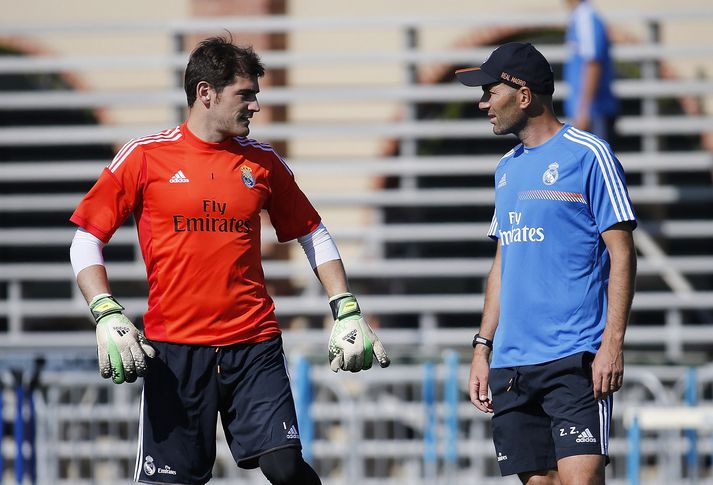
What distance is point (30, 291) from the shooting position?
570 inches

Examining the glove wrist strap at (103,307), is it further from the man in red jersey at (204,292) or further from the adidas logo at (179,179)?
the adidas logo at (179,179)

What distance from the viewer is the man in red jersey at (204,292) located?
5.65 metres

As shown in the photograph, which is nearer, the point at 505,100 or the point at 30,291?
the point at 505,100

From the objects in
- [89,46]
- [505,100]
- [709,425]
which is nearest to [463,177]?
[89,46]

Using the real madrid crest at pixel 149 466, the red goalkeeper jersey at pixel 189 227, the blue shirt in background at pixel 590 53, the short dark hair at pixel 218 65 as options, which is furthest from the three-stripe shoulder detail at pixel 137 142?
the blue shirt in background at pixel 590 53

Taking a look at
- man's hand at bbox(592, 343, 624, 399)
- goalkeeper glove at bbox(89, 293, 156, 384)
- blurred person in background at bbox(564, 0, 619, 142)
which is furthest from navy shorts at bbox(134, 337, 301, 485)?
blurred person in background at bbox(564, 0, 619, 142)

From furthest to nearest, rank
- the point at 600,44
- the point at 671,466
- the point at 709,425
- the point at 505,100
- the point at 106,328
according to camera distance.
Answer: the point at 600,44 → the point at 671,466 → the point at 709,425 → the point at 505,100 → the point at 106,328

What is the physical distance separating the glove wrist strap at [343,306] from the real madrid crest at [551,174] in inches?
37.5

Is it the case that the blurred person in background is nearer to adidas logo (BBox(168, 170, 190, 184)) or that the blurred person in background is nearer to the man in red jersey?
the man in red jersey

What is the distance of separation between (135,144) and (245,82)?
1.74ft

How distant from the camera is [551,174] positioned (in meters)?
5.68

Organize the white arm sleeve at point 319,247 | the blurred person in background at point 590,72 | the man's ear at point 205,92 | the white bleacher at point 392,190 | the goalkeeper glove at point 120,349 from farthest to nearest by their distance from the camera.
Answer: the white bleacher at point 392,190 → the blurred person in background at point 590,72 → the white arm sleeve at point 319,247 → the man's ear at point 205,92 → the goalkeeper glove at point 120,349

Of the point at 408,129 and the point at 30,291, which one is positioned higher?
the point at 408,129

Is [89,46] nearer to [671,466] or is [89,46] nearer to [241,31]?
[241,31]
